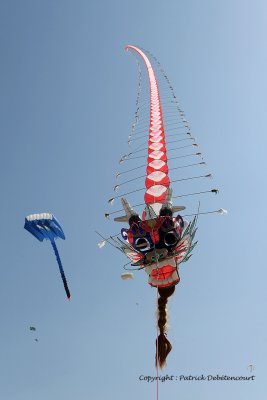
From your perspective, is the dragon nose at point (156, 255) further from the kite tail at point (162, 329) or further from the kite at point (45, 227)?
the kite at point (45, 227)

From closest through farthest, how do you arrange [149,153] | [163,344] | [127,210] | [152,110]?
[163,344], [127,210], [149,153], [152,110]

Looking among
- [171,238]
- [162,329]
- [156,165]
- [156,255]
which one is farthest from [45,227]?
[162,329]

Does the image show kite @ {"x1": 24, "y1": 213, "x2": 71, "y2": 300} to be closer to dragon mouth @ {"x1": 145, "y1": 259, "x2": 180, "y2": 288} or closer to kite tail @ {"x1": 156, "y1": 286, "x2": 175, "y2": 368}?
dragon mouth @ {"x1": 145, "y1": 259, "x2": 180, "y2": 288}

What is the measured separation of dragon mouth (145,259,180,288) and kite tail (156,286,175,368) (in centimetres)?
43

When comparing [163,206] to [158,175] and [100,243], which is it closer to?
[158,175]

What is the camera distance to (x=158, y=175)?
26.6m

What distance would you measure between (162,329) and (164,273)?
2884mm

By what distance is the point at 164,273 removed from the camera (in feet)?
80.5

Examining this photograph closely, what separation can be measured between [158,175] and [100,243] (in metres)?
5.14

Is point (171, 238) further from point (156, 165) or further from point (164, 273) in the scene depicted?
point (156, 165)

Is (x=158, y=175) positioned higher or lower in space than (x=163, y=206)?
higher

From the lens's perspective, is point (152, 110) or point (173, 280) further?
point (152, 110)

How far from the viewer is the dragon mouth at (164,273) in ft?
80.2

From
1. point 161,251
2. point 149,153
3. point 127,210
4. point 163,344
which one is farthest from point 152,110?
point 163,344
